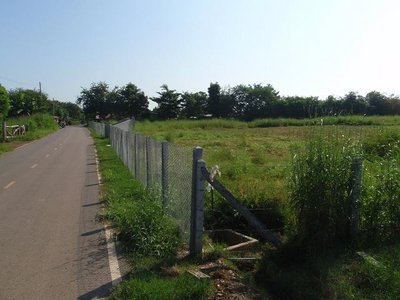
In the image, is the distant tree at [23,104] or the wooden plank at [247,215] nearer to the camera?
the wooden plank at [247,215]

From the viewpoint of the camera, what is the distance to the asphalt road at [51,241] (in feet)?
18.3

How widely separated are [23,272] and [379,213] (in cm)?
488

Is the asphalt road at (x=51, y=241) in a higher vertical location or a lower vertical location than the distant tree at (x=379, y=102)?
lower

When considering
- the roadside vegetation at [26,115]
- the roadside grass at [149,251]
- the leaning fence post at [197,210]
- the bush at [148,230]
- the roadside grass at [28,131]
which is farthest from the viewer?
the roadside vegetation at [26,115]

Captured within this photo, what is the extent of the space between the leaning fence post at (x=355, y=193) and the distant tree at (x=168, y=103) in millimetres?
87688

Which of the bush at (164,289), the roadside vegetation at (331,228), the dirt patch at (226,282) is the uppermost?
the roadside vegetation at (331,228)

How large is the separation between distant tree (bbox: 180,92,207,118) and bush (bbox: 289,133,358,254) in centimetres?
8741

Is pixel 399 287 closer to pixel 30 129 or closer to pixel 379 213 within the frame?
pixel 379 213

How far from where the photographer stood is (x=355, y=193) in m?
6.42

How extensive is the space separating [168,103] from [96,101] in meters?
28.0

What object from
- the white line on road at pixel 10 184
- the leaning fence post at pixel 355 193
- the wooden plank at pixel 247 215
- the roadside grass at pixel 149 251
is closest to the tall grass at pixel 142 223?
the roadside grass at pixel 149 251

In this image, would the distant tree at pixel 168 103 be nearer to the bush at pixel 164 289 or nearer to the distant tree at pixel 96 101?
the distant tree at pixel 96 101

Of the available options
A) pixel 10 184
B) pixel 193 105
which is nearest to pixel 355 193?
pixel 10 184

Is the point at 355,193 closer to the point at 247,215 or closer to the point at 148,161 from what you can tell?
the point at 247,215
